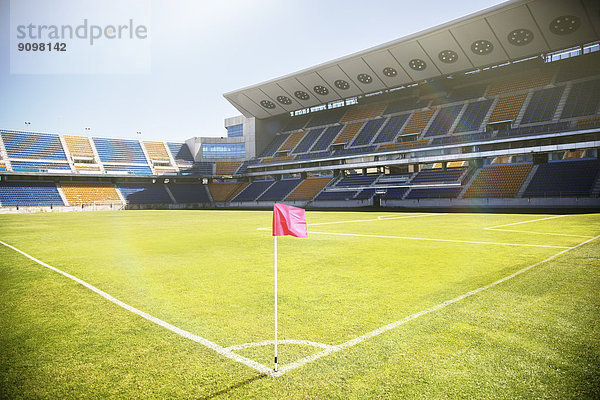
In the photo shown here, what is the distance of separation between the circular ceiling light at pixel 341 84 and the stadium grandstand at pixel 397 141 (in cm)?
27

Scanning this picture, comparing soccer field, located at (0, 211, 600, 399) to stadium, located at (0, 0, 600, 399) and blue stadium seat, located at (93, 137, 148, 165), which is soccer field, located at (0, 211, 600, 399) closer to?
stadium, located at (0, 0, 600, 399)

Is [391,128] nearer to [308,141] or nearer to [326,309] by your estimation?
[308,141]

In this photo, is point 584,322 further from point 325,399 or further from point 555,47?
point 555,47

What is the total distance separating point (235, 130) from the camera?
73.9 meters

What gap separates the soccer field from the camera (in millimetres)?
3244

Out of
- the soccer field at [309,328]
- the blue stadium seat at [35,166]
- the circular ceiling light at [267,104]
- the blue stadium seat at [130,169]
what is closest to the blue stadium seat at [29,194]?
the blue stadium seat at [35,166]

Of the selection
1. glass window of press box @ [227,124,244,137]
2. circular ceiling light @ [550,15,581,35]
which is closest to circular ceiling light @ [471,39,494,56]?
circular ceiling light @ [550,15,581,35]

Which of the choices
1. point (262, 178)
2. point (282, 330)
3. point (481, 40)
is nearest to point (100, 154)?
point (262, 178)

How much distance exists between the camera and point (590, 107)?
35.8m

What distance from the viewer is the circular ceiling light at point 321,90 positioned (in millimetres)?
57088

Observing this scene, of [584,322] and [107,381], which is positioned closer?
[107,381]

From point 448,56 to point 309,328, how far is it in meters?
48.9

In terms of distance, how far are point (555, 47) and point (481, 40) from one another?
29.3 ft

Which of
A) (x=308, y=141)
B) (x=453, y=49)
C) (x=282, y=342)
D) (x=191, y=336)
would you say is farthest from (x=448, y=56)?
(x=191, y=336)
